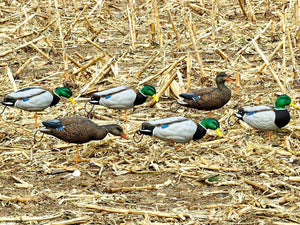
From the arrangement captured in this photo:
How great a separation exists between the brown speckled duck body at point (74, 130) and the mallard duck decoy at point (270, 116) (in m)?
2.07

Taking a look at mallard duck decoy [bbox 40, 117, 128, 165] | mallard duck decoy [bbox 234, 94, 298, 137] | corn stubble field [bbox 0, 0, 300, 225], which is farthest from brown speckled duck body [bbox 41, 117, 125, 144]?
mallard duck decoy [bbox 234, 94, 298, 137]

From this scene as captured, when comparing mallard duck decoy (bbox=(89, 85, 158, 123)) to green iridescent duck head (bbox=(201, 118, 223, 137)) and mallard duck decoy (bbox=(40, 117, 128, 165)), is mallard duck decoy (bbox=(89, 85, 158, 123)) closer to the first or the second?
mallard duck decoy (bbox=(40, 117, 128, 165))

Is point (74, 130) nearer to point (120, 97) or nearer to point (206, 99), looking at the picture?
point (120, 97)

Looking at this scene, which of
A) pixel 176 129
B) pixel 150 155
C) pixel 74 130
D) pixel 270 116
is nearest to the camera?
pixel 74 130

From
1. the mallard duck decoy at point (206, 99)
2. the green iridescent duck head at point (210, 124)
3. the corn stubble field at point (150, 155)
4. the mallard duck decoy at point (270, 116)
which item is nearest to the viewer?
the corn stubble field at point (150, 155)

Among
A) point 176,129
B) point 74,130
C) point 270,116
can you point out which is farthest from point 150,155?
point 270,116

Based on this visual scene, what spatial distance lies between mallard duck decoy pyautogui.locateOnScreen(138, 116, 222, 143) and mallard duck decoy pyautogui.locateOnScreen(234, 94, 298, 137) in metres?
0.61

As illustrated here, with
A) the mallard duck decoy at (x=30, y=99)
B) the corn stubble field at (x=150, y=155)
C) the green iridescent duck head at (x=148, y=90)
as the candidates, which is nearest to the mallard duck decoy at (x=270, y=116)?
the corn stubble field at (x=150, y=155)

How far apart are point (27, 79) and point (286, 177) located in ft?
19.4

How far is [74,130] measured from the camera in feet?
25.1

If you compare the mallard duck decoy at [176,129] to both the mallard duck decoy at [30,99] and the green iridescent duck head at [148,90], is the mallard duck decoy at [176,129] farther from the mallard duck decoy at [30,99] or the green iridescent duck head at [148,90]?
the mallard duck decoy at [30,99]

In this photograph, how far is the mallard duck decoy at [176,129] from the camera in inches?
311

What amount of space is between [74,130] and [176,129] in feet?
4.39

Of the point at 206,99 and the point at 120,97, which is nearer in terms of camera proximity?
the point at 206,99
